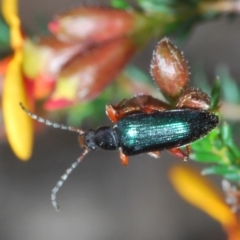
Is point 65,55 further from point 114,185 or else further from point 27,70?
point 114,185

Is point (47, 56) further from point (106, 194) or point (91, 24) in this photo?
point (106, 194)

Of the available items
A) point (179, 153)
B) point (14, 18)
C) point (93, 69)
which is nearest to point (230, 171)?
point (179, 153)

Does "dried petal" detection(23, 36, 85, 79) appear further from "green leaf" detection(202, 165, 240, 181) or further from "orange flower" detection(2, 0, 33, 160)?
"green leaf" detection(202, 165, 240, 181)

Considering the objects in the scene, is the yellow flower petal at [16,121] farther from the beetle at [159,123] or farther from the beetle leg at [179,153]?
the beetle leg at [179,153]

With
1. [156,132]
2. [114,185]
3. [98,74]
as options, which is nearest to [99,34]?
[98,74]

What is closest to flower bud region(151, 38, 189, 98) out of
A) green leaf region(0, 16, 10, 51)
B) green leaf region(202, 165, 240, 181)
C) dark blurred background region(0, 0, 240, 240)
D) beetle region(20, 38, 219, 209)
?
beetle region(20, 38, 219, 209)
